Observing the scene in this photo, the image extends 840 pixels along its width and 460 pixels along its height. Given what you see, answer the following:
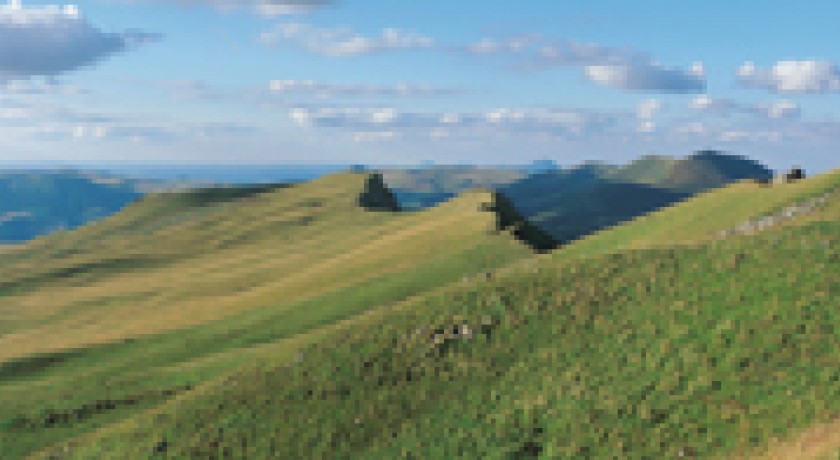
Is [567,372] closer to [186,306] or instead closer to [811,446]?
[811,446]

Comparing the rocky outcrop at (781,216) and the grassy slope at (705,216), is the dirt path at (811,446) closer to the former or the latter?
the rocky outcrop at (781,216)

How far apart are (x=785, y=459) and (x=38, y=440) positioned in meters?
50.4

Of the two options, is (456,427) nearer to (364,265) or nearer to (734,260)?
(734,260)

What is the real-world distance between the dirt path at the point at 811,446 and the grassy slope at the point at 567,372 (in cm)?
87

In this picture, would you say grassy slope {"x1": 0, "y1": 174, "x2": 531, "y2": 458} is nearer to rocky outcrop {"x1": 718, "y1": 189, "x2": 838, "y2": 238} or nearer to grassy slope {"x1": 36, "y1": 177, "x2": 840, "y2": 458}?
grassy slope {"x1": 36, "y1": 177, "x2": 840, "y2": 458}

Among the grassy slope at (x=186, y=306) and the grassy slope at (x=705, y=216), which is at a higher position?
the grassy slope at (x=705, y=216)

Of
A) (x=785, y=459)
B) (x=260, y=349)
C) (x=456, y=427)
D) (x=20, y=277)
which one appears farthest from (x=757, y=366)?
(x=20, y=277)

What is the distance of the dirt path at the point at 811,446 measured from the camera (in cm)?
2080

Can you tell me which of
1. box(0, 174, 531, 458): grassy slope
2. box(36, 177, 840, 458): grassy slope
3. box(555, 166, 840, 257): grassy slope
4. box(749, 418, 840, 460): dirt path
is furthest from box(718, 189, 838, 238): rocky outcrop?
box(749, 418, 840, 460): dirt path

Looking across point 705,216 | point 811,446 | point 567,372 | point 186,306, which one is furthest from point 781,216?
point 186,306

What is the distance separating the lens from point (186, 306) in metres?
95.4

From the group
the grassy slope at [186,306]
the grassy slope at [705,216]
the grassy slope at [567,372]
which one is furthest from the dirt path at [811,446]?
the grassy slope at [186,306]

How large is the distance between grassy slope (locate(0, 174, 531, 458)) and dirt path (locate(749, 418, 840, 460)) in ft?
143

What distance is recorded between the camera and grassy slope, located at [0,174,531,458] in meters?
57.2
